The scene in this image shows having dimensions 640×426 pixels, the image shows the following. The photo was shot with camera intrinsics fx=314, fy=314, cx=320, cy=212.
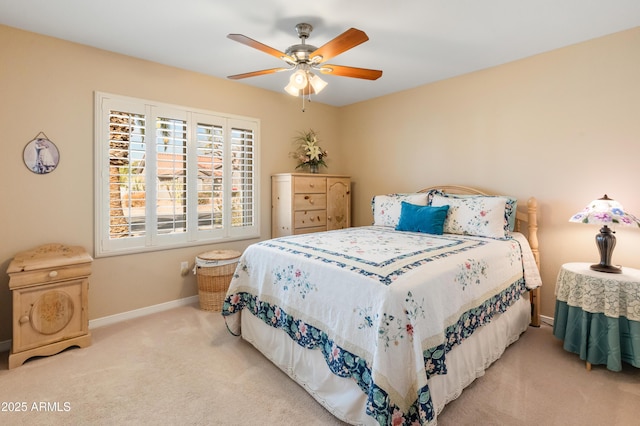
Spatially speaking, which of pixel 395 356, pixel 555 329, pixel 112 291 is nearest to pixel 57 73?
pixel 112 291

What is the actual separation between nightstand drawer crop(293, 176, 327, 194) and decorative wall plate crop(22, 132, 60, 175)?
2358 millimetres

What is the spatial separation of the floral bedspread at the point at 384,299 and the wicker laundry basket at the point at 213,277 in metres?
0.81

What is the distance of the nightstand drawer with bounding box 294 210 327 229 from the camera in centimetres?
402

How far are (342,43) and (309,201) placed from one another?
7.55 feet

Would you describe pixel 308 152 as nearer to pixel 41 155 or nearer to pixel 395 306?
pixel 41 155

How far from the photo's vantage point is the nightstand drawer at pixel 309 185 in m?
3.99

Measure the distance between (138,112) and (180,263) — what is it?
1.64 meters

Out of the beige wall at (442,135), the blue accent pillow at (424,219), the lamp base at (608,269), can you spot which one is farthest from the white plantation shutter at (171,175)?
the lamp base at (608,269)

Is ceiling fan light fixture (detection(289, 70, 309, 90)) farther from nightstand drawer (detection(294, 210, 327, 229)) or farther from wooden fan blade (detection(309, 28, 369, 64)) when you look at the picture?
nightstand drawer (detection(294, 210, 327, 229))

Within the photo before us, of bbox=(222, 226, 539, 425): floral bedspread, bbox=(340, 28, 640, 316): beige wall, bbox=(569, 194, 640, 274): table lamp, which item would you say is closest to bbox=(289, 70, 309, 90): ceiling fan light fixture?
bbox=(222, 226, 539, 425): floral bedspread

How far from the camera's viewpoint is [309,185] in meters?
4.13

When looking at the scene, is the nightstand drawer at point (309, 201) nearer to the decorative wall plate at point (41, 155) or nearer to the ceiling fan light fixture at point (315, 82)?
the ceiling fan light fixture at point (315, 82)

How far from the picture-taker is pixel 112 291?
3096 millimetres

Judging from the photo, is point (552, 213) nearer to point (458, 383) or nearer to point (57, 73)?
point (458, 383)
